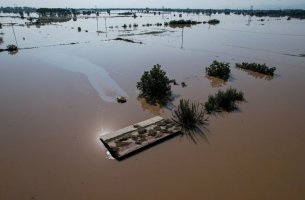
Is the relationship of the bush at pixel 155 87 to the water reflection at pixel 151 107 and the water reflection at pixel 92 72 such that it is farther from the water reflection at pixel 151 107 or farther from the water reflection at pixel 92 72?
the water reflection at pixel 92 72

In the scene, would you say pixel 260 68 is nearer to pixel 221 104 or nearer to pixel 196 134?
pixel 221 104

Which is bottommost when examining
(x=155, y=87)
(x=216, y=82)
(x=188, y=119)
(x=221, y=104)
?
(x=216, y=82)

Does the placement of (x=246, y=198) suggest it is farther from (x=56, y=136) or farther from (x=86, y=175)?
(x=56, y=136)

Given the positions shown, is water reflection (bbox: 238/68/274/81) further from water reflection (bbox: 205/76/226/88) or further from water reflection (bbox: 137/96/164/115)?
water reflection (bbox: 137/96/164/115)

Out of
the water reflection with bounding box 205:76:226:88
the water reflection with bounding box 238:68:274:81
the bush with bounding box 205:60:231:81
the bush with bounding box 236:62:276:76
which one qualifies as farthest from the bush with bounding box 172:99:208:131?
the bush with bounding box 236:62:276:76

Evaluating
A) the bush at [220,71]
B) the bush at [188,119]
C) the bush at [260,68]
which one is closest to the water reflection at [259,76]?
the bush at [260,68]

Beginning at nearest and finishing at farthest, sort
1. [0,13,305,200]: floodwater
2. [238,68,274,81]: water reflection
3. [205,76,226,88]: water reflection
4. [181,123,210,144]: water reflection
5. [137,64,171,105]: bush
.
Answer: [0,13,305,200]: floodwater
[181,123,210,144]: water reflection
[137,64,171,105]: bush
[205,76,226,88]: water reflection
[238,68,274,81]: water reflection

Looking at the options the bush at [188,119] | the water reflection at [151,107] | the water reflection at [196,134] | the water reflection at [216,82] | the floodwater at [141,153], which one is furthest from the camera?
the water reflection at [216,82]

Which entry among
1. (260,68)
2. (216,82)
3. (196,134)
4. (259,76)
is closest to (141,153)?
(196,134)

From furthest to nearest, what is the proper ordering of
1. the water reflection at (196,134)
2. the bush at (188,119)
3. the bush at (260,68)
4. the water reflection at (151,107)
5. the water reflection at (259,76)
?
the bush at (260,68)
the water reflection at (259,76)
the water reflection at (151,107)
the bush at (188,119)
the water reflection at (196,134)
